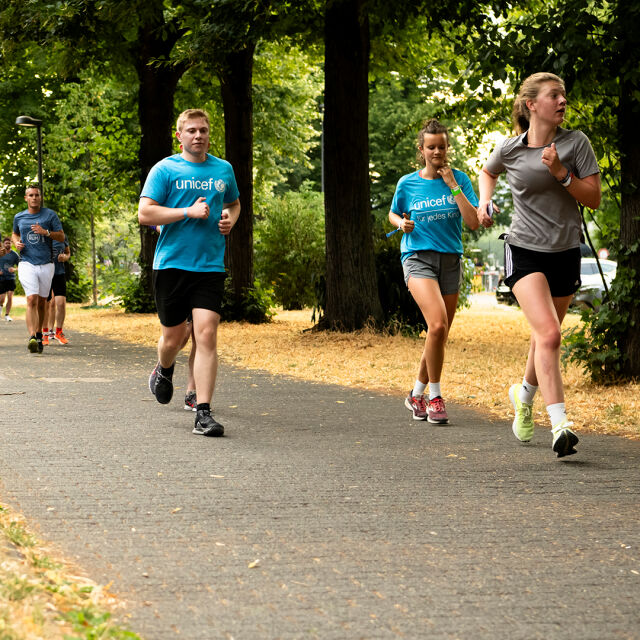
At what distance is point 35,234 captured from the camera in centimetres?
1450

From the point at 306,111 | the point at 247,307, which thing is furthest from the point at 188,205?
the point at 306,111

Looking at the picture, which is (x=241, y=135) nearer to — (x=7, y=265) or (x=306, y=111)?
(x=7, y=265)

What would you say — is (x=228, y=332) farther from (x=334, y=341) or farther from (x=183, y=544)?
(x=183, y=544)

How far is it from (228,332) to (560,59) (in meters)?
10.4

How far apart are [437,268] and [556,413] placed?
205cm

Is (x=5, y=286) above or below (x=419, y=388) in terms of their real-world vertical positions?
above

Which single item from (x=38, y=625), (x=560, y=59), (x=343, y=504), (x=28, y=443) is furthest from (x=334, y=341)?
(x=38, y=625)

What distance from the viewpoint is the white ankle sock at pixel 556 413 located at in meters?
6.28

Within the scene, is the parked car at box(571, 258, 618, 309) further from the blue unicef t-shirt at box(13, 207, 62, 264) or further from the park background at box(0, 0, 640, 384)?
the blue unicef t-shirt at box(13, 207, 62, 264)

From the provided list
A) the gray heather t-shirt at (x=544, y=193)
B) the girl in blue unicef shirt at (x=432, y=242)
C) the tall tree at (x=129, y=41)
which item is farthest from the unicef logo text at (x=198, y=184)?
the tall tree at (x=129, y=41)

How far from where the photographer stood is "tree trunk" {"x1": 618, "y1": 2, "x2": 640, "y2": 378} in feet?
30.6

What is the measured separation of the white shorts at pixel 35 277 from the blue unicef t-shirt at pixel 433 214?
779cm

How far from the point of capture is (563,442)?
6141 millimetres

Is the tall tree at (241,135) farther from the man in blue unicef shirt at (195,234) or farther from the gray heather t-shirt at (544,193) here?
the gray heather t-shirt at (544,193)
